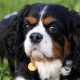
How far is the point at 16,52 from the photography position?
313 inches

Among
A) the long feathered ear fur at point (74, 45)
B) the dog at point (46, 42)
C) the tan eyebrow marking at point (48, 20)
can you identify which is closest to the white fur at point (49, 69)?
the dog at point (46, 42)

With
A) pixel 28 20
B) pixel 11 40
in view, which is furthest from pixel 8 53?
pixel 28 20

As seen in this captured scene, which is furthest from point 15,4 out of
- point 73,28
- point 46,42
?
point 46,42

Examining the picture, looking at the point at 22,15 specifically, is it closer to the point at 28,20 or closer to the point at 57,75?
the point at 28,20

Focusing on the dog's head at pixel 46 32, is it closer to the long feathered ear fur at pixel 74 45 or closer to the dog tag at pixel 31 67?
the long feathered ear fur at pixel 74 45

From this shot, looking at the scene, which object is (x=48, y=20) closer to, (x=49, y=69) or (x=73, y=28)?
(x=73, y=28)

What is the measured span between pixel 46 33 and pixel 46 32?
0.02 meters

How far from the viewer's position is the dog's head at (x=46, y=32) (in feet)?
24.1

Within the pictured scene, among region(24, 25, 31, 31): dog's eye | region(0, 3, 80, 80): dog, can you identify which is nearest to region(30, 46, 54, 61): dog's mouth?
region(0, 3, 80, 80): dog

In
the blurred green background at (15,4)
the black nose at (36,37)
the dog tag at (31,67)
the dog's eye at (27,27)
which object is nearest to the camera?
the black nose at (36,37)

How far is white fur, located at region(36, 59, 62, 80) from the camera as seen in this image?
7605mm

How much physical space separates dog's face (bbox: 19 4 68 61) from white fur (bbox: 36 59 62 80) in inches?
3.2

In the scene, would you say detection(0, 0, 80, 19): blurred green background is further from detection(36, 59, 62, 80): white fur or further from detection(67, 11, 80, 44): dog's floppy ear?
detection(36, 59, 62, 80): white fur

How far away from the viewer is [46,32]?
7.42 metres
